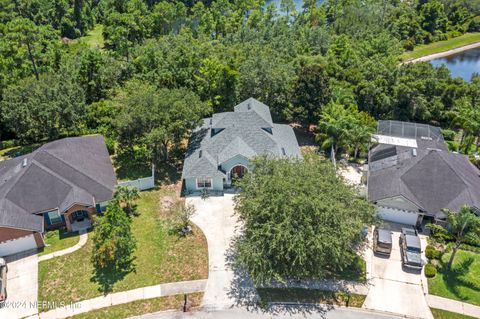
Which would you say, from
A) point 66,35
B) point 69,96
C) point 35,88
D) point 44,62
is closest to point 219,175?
point 69,96

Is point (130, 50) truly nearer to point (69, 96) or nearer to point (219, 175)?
point (69, 96)

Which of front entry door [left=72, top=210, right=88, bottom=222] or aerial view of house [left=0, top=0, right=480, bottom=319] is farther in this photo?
front entry door [left=72, top=210, right=88, bottom=222]

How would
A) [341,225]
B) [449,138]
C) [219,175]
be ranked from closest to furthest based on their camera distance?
[341,225] < [219,175] < [449,138]

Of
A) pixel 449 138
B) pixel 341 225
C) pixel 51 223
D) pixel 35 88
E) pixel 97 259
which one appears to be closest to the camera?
pixel 341 225

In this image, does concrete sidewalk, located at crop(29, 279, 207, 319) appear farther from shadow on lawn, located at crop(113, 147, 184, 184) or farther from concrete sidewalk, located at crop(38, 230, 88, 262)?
shadow on lawn, located at crop(113, 147, 184, 184)

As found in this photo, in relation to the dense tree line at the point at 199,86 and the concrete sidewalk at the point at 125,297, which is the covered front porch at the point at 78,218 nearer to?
the concrete sidewalk at the point at 125,297

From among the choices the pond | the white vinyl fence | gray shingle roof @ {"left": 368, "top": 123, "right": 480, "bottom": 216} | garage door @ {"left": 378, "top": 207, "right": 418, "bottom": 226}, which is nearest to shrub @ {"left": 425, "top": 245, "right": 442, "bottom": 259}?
garage door @ {"left": 378, "top": 207, "right": 418, "bottom": 226}

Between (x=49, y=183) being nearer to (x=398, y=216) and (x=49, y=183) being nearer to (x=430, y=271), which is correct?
(x=398, y=216)
